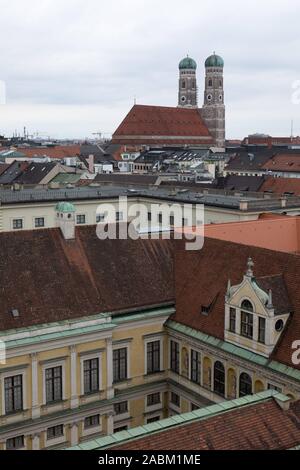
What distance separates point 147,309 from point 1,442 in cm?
1047

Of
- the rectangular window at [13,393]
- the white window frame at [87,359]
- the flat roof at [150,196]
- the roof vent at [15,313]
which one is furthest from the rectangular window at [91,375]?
the flat roof at [150,196]

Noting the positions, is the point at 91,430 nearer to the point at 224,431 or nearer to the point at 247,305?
the point at 247,305

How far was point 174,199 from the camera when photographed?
2741 inches

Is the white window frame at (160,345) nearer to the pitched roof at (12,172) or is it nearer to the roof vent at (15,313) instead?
the roof vent at (15,313)

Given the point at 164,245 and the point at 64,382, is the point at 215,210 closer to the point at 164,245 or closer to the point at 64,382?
the point at 164,245

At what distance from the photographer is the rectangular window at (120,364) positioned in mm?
35688

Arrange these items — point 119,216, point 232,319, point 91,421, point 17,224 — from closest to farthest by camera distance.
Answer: point 232,319
point 91,421
point 17,224
point 119,216

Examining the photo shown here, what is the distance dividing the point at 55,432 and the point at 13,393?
10.9ft

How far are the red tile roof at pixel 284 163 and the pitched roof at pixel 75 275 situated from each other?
108m

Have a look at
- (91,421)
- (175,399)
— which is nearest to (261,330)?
(175,399)

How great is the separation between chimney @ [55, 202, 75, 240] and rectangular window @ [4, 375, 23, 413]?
886 centimetres

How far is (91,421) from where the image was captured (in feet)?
113

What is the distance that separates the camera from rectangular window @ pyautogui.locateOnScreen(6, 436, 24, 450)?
31.8 metres

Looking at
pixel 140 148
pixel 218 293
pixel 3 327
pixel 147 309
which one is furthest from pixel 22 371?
pixel 140 148
